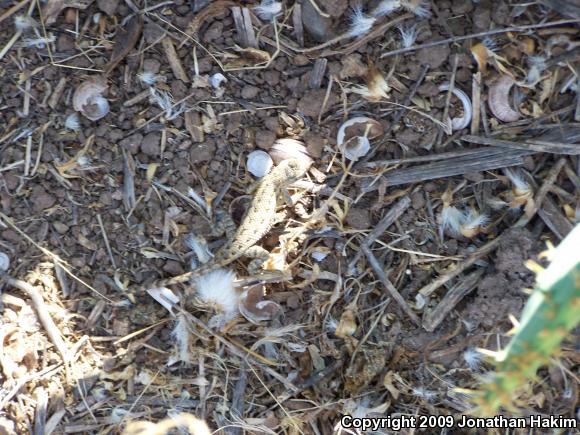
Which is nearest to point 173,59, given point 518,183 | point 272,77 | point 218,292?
point 272,77

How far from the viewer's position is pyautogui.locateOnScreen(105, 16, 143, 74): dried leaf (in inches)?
137

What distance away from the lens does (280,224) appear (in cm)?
364

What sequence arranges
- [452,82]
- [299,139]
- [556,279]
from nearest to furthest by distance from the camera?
1. [556,279]
2. [452,82]
3. [299,139]

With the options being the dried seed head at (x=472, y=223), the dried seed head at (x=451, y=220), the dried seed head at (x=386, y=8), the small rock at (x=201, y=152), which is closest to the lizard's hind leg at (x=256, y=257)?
the small rock at (x=201, y=152)

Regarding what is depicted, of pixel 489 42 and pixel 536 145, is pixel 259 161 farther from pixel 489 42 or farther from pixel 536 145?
pixel 536 145

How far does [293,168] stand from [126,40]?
1.17 meters

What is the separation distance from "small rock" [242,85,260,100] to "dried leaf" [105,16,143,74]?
0.67 m

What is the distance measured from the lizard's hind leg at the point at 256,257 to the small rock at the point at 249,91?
853mm

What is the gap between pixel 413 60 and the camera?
333 cm

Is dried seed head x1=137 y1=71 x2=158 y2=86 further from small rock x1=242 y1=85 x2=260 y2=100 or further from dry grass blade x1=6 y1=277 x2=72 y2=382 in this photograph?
dry grass blade x1=6 y1=277 x2=72 y2=382

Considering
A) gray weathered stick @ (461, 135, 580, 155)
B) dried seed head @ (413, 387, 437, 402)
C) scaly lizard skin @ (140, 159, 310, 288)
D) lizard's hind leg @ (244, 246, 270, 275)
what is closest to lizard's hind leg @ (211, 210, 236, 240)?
scaly lizard skin @ (140, 159, 310, 288)

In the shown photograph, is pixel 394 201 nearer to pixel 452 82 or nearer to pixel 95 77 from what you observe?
pixel 452 82

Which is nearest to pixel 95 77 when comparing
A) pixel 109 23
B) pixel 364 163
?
pixel 109 23

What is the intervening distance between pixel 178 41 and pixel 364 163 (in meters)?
1.24
